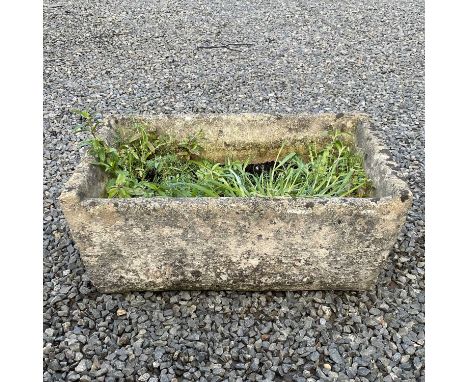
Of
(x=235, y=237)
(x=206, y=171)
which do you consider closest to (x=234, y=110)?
(x=206, y=171)

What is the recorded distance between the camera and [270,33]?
→ 702 cm

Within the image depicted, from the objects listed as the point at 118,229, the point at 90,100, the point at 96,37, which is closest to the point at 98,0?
the point at 96,37

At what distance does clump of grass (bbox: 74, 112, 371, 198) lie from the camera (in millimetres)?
2789

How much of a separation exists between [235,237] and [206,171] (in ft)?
2.51

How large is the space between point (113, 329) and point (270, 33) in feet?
18.2

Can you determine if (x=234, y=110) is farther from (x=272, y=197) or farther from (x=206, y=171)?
(x=272, y=197)

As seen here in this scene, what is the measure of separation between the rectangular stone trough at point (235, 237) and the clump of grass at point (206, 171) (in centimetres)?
15

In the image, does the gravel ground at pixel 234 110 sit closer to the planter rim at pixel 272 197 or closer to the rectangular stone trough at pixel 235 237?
the rectangular stone trough at pixel 235 237

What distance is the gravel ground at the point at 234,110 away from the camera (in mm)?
2318

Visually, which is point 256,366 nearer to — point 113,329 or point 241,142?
point 113,329

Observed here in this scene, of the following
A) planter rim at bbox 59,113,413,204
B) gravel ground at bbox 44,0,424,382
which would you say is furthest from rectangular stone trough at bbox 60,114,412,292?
gravel ground at bbox 44,0,424,382

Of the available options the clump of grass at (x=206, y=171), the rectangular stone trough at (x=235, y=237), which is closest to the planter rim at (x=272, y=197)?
the rectangular stone trough at (x=235, y=237)

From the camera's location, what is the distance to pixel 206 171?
307cm

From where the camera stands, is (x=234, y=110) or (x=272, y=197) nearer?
(x=272, y=197)
